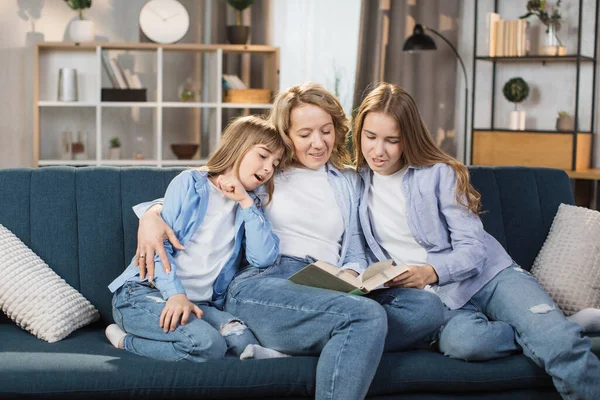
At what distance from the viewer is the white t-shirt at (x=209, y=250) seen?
7.45 ft

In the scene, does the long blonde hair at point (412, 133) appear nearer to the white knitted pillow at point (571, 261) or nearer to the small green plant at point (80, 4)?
the white knitted pillow at point (571, 261)

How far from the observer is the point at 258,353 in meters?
2.07

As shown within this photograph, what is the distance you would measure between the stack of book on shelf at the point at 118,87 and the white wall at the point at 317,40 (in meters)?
0.99

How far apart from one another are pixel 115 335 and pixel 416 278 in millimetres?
839

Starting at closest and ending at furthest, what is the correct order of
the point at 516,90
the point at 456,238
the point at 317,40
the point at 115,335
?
1. the point at 115,335
2. the point at 456,238
3. the point at 516,90
4. the point at 317,40

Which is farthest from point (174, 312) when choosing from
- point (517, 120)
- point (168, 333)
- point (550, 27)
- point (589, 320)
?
point (550, 27)

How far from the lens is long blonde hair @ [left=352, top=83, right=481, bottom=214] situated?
92.9 inches

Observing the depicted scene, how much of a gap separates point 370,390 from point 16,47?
3925mm

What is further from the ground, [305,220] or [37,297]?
[305,220]

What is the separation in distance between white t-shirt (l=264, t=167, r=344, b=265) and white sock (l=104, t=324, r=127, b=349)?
0.51 metres

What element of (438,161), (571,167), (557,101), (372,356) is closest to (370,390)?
(372,356)

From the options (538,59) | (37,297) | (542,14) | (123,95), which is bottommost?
(37,297)

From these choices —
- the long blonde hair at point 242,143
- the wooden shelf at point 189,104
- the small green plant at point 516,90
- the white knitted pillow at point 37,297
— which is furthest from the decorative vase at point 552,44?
the white knitted pillow at point 37,297

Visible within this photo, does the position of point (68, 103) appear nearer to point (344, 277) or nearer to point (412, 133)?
point (412, 133)
